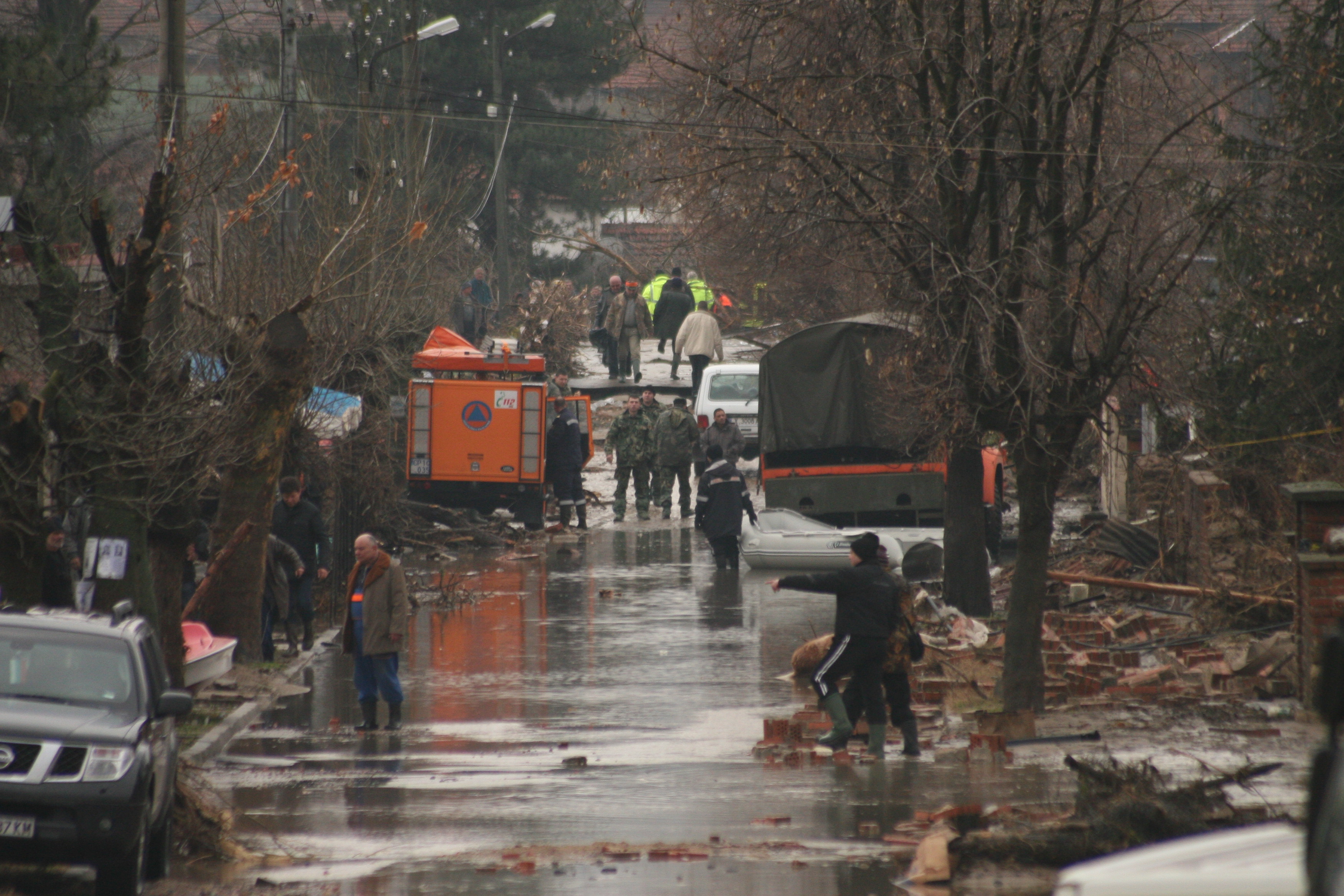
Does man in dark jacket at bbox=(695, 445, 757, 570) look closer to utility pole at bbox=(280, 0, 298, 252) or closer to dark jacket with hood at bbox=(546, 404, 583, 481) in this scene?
dark jacket with hood at bbox=(546, 404, 583, 481)

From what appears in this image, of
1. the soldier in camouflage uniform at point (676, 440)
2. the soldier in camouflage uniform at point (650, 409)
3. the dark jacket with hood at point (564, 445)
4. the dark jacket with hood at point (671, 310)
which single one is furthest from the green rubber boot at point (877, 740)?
the dark jacket with hood at point (671, 310)

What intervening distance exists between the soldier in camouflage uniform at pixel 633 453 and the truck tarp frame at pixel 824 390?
3890 millimetres

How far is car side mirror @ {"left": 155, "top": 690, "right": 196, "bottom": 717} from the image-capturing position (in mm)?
8391

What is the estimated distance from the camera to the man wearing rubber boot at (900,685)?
11578 mm

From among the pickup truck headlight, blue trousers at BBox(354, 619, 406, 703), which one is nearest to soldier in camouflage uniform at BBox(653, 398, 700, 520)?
blue trousers at BBox(354, 619, 406, 703)

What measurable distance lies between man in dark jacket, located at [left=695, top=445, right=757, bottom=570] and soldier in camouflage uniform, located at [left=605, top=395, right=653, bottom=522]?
3.72 m

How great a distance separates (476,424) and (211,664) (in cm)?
1162

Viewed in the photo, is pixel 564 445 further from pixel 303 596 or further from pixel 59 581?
pixel 59 581

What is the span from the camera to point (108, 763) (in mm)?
7738

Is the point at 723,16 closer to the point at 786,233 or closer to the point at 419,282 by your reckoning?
the point at 786,233

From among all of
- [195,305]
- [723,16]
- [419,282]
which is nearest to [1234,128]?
[419,282]

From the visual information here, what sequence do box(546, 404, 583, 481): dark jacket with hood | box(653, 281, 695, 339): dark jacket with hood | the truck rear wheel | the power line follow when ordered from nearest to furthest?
the truck rear wheel
the power line
box(546, 404, 583, 481): dark jacket with hood
box(653, 281, 695, 339): dark jacket with hood

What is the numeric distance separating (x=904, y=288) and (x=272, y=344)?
5.89m

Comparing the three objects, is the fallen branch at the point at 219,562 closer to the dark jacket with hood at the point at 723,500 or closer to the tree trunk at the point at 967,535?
the tree trunk at the point at 967,535
